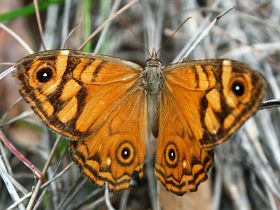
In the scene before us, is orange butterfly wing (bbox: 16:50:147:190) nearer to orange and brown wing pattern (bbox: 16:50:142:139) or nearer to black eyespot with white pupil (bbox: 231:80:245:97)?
orange and brown wing pattern (bbox: 16:50:142:139)

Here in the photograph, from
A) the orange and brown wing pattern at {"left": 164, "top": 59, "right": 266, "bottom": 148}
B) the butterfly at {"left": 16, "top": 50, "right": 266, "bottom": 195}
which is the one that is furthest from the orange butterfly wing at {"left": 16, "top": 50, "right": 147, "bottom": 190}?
the orange and brown wing pattern at {"left": 164, "top": 59, "right": 266, "bottom": 148}

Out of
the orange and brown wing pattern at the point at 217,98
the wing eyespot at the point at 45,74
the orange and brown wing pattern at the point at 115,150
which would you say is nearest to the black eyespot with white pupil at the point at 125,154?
the orange and brown wing pattern at the point at 115,150

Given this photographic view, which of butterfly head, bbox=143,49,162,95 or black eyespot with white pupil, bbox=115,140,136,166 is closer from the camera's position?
black eyespot with white pupil, bbox=115,140,136,166

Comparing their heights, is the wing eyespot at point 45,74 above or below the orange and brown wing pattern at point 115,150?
above

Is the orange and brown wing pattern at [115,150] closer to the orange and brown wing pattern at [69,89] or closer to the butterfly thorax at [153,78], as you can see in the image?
the orange and brown wing pattern at [69,89]

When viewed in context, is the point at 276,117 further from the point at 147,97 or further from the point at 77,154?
the point at 77,154

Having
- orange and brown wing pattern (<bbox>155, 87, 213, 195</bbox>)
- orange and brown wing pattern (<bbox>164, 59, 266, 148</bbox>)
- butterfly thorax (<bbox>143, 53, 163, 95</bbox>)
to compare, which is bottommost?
orange and brown wing pattern (<bbox>155, 87, 213, 195</bbox>)

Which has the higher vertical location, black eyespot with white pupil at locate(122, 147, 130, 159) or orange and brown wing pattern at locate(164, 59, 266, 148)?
orange and brown wing pattern at locate(164, 59, 266, 148)

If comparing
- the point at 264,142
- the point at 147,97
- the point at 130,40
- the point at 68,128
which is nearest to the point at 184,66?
the point at 147,97
